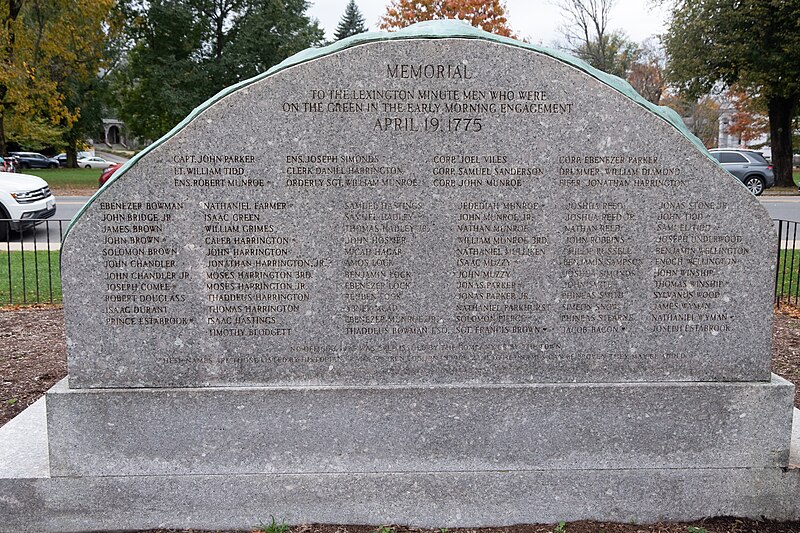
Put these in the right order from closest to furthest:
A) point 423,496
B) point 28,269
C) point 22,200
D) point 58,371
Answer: point 423,496 < point 58,371 < point 28,269 < point 22,200

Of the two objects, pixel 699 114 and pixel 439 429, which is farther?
pixel 699 114

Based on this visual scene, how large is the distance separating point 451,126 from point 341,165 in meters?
0.61

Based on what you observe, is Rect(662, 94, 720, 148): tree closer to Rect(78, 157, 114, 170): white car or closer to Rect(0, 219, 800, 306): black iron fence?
Rect(0, 219, 800, 306): black iron fence

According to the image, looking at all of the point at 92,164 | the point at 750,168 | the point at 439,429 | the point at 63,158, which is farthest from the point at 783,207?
the point at 63,158

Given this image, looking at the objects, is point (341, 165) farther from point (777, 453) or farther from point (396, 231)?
point (777, 453)

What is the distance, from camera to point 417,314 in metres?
3.58

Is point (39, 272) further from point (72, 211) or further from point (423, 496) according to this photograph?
point (72, 211)

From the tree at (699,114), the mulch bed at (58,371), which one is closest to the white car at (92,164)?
the tree at (699,114)

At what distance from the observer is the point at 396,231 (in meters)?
3.52

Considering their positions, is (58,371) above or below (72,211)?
below

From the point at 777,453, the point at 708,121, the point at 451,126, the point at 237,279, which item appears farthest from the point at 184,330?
the point at 708,121

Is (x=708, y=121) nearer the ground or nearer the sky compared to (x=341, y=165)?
nearer the sky

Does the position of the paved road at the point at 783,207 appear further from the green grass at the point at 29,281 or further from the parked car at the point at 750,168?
the green grass at the point at 29,281

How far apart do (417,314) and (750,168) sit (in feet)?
86.1
